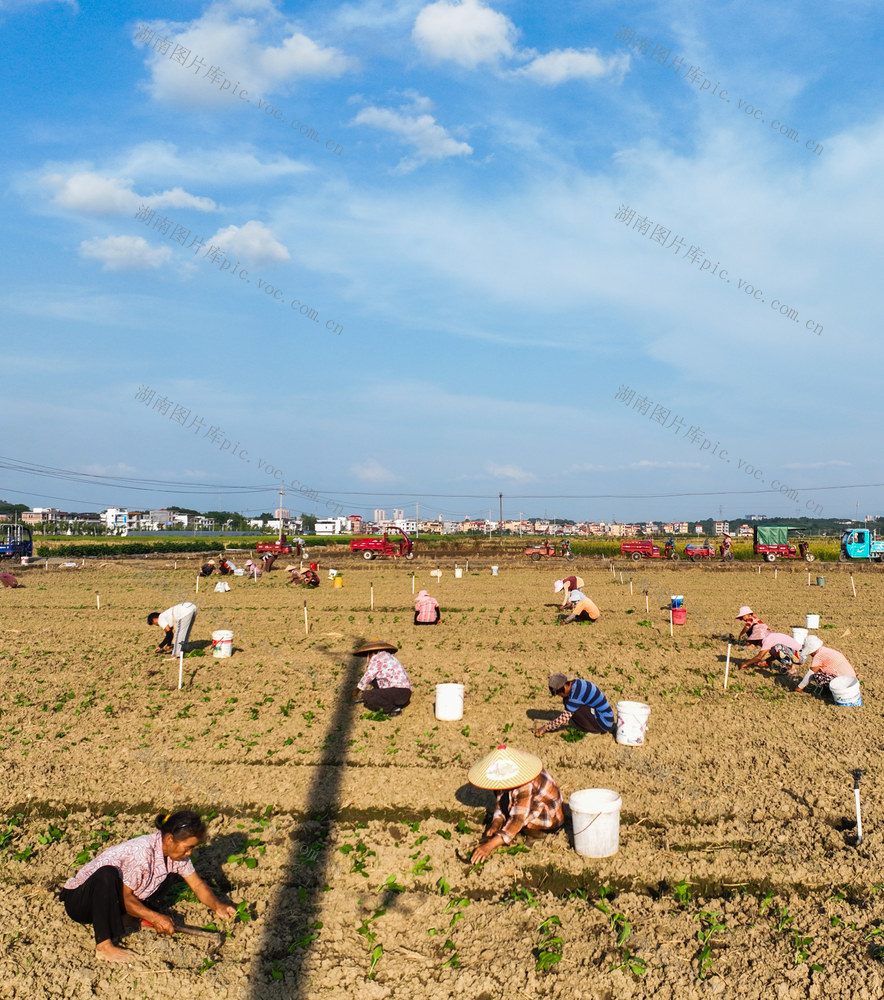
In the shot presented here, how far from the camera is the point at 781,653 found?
12.8 metres

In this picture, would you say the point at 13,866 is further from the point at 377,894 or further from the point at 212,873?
the point at 377,894

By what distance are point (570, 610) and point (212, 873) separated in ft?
48.9

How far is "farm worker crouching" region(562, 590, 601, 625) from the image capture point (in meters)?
17.5

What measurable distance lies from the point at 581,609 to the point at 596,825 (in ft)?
38.1

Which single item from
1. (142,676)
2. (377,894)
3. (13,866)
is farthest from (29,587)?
(377,894)

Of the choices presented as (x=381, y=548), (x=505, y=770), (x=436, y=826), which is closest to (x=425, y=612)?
(x=436, y=826)

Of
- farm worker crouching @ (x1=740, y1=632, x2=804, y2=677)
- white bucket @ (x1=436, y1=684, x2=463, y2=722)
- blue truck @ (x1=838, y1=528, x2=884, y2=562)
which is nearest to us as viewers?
white bucket @ (x1=436, y1=684, x2=463, y2=722)

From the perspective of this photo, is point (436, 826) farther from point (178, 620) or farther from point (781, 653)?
point (781, 653)

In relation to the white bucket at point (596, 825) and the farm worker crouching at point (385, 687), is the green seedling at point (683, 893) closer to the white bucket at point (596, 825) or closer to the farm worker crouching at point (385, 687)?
the white bucket at point (596, 825)

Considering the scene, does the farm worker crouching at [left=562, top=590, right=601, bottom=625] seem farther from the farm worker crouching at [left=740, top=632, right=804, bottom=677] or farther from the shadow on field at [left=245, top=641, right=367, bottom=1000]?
the shadow on field at [left=245, top=641, right=367, bottom=1000]

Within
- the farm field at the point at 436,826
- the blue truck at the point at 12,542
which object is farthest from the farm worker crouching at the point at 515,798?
the blue truck at the point at 12,542

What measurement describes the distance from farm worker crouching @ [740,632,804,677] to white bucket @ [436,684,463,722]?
5560 mm

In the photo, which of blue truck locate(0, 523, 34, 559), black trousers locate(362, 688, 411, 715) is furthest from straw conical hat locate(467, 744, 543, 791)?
blue truck locate(0, 523, 34, 559)

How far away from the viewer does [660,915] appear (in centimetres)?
545
